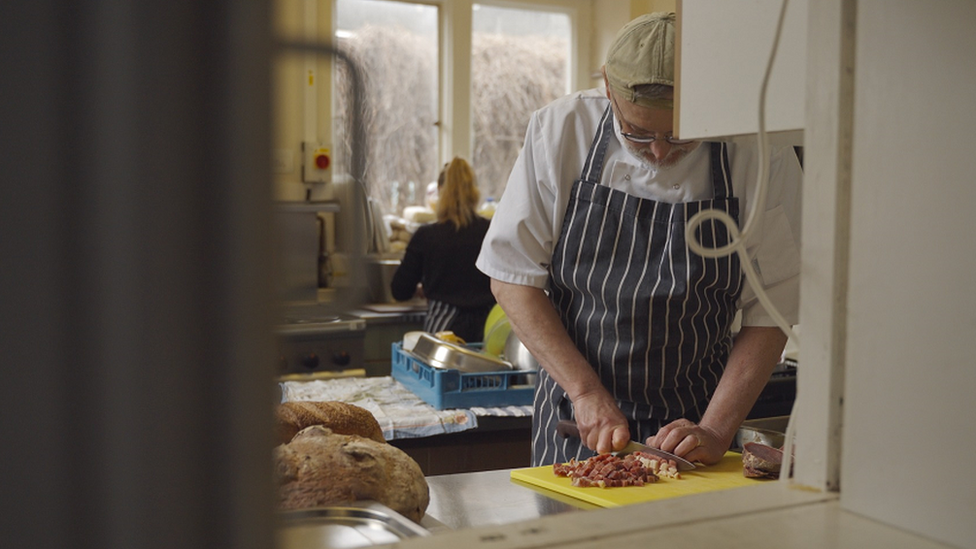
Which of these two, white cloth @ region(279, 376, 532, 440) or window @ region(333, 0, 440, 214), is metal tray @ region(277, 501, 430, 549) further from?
window @ region(333, 0, 440, 214)

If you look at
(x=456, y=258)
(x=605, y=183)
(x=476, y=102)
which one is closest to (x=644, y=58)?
(x=605, y=183)

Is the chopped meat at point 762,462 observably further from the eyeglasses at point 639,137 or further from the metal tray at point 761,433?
the eyeglasses at point 639,137

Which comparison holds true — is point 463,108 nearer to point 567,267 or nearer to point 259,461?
point 567,267

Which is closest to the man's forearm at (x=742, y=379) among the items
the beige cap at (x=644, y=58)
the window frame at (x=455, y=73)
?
the beige cap at (x=644, y=58)

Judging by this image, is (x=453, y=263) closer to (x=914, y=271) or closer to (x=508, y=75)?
(x=508, y=75)

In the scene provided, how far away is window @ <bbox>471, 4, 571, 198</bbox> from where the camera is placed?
5.08 m

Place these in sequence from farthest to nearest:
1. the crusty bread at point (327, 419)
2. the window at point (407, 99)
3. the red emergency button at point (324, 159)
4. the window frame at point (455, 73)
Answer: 1. the window frame at point (455, 73)
2. the window at point (407, 99)
3. the crusty bread at point (327, 419)
4. the red emergency button at point (324, 159)

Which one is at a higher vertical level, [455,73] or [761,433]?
[455,73]

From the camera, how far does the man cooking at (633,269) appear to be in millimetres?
1641

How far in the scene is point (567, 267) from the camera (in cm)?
172

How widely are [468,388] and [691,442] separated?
0.91m

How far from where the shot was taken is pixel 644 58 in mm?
1493

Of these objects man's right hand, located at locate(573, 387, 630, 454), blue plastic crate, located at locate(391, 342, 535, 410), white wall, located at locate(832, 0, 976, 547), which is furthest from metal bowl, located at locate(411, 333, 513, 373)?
white wall, located at locate(832, 0, 976, 547)

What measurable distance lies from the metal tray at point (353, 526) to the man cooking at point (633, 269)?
2.14ft
